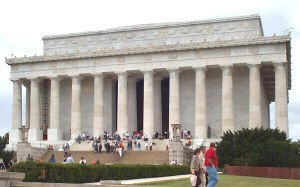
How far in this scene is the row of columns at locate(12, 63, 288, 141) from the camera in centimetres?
6419

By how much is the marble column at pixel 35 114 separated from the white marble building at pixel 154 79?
14 cm

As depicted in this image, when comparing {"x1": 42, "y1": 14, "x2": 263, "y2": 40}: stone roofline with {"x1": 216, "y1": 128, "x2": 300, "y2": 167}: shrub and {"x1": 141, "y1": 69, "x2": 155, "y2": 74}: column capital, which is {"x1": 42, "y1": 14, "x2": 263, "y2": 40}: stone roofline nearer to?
{"x1": 141, "y1": 69, "x2": 155, "y2": 74}: column capital

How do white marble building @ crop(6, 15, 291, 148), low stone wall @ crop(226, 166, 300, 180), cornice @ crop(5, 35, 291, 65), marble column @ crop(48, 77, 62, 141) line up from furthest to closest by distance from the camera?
marble column @ crop(48, 77, 62, 141) → white marble building @ crop(6, 15, 291, 148) → cornice @ crop(5, 35, 291, 65) → low stone wall @ crop(226, 166, 300, 180)

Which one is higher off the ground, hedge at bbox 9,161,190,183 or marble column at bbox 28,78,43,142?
marble column at bbox 28,78,43,142

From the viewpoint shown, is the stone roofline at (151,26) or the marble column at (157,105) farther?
the marble column at (157,105)

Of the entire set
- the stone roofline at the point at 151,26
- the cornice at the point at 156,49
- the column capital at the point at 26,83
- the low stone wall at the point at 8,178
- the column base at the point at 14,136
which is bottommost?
the low stone wall at the point at 8,178

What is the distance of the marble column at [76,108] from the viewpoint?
72.2 meters

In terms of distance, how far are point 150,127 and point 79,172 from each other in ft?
115

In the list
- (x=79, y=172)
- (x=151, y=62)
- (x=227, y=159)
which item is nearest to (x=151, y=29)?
(x=151, y=62)

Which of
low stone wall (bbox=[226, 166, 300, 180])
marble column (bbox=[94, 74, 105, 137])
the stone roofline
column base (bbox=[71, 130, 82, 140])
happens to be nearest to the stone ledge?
low stone wall (bbox=[226, 166, 300, 180])

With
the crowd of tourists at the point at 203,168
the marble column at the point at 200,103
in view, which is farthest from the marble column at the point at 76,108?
the crowd of tourists at the point at 203,168

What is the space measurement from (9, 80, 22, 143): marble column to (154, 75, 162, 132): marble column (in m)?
19.4

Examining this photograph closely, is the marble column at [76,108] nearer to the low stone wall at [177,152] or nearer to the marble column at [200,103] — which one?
the marble column at [200,103]

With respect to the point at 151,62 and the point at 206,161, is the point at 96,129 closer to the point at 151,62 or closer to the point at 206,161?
the point at 151,62
